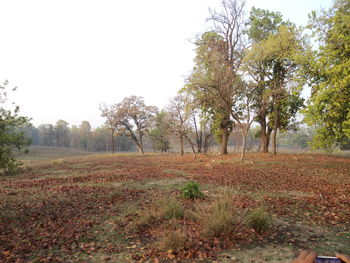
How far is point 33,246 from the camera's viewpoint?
543cm

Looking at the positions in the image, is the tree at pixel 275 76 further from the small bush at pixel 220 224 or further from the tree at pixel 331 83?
the small bush at pixel 220 224

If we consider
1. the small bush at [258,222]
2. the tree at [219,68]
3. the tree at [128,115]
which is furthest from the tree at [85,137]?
the small bush at [258,222]

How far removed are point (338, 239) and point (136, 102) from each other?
50.3 m

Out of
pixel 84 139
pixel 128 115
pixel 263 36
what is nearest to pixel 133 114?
pixel 128 115

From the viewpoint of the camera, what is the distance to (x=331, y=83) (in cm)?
1098

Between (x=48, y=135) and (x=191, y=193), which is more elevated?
(x=48, y=135)

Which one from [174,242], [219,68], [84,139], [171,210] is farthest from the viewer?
[84,139]

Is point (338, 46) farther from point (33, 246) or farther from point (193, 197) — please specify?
point (33, 246)

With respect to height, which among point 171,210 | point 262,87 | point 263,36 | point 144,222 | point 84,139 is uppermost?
point 263,36

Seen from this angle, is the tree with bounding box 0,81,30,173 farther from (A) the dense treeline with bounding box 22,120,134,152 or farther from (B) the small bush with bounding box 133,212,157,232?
(A) the dense treeline with bounding box 22,120,134,152

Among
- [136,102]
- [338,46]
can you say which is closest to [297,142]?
[136,102]

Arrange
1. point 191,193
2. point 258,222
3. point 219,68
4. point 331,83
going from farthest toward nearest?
point 219,68, point 331,83, point 191,193, point 258,222

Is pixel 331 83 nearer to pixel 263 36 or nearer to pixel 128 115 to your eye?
pixel 263 36

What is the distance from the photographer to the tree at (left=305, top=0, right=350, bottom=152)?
1041cm
